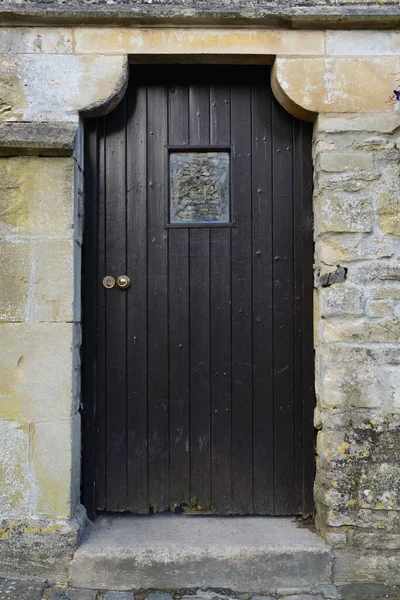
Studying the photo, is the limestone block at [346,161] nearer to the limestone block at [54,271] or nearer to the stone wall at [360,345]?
the stone wall at [360,345]

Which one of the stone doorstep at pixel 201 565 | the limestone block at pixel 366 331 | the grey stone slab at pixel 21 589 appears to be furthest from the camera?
the limestone block at pixel 366 331

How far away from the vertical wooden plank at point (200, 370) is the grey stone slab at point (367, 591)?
0.82 m

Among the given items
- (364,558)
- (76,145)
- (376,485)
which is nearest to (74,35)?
(76,145)

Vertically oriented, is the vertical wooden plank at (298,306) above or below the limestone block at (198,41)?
below

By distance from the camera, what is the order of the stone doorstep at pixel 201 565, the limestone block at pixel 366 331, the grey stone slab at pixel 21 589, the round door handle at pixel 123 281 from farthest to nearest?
the round door handle at pixel 123 281, the limestone block at pixel 366 331, the stone doorstep at pixel 201 565, the grey stone slab at pixel 21 589

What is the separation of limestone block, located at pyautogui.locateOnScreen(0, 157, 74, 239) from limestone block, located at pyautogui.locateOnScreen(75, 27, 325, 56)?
25.2 inches

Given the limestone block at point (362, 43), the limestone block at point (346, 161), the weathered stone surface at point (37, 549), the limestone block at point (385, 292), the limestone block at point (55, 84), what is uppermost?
the limestone block at point (362, 43)

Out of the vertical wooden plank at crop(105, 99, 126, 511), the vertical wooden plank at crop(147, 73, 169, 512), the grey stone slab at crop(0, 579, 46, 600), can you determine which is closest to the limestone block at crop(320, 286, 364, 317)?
the vertical wooden plank at crop(147, 73, 169, 512)

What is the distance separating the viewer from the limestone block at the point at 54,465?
2703 mm

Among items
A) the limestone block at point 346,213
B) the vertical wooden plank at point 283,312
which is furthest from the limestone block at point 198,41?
the limestone block at point 346,213

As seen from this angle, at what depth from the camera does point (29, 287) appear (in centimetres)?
274

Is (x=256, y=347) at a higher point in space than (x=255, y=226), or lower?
lower

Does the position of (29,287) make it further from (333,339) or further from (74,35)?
(333,339)

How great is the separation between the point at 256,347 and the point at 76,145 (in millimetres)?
1441
